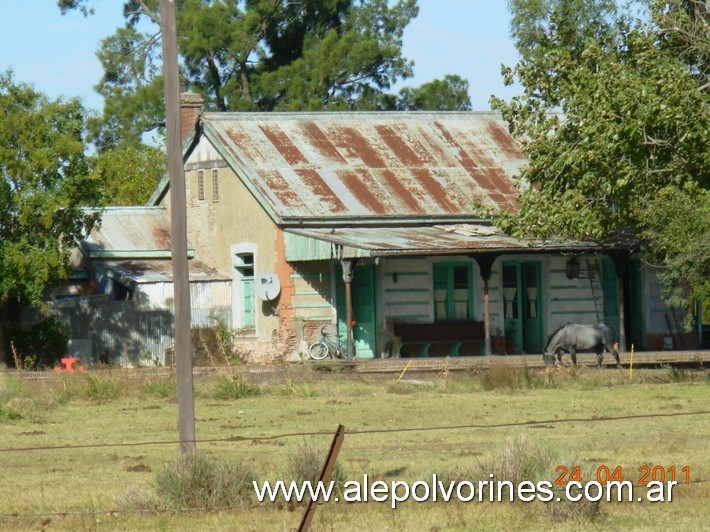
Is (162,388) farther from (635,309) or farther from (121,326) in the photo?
(635,309)

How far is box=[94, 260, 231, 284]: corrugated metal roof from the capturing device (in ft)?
103

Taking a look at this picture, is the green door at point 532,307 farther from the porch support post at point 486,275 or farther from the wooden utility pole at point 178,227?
the wooden utility pole at point 178,227

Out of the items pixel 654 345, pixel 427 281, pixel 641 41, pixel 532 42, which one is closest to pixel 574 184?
pixel 641 41

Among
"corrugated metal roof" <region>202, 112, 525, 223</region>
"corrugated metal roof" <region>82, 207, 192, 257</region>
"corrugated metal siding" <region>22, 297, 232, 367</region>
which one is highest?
"corrugated metal roof" <region>202, 112, 525, 223</region>

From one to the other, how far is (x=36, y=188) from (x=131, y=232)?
6.25 meters

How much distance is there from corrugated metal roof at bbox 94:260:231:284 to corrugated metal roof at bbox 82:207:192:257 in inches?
18.0

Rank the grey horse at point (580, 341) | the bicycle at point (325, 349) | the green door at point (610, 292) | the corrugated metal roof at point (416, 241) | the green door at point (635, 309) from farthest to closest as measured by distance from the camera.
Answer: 1. the green door at point (635, 309)
2. the green door at point (610, 292)
3. the bicycle at point (325, 349)
4. the corrugated metal roof at point (416, 241)
5. the grey horse at point (580, 341)

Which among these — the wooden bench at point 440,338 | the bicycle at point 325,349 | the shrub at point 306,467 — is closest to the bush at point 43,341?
the bicycle at point 325,349

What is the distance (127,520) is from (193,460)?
77 centimetres

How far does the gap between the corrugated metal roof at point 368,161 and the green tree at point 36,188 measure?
4.19m

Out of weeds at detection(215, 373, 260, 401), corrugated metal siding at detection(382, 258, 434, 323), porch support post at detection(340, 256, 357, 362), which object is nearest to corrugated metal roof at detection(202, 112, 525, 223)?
corrugated metal siding at detection(382, 258, 434, 323)

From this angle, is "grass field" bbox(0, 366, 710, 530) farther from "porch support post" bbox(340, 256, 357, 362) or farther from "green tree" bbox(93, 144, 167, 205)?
"green tree" bbox(93, 144, 167, 205)

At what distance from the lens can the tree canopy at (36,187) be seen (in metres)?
27.8
